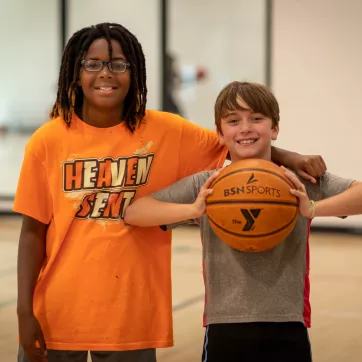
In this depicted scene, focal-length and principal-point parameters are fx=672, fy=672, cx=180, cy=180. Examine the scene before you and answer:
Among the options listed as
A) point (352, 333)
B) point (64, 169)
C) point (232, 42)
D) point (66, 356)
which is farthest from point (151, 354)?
point (232, 42)

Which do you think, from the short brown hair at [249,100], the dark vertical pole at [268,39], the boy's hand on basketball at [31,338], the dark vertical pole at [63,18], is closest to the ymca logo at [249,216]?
the short brown hair at [249,100]

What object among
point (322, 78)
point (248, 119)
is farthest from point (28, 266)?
point (322, 78)

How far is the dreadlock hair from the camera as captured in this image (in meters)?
2.10

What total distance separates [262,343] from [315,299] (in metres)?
2.79

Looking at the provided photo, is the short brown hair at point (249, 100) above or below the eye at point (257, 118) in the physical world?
above

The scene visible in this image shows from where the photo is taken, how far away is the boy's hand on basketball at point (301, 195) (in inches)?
72.4

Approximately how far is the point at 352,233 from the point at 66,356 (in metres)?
5.47

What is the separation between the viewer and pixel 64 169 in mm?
2059

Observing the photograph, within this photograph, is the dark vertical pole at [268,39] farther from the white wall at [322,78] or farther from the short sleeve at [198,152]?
the short sleeve at [198,152]

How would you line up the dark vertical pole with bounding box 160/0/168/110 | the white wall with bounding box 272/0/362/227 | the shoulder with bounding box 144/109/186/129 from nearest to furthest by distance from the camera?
1. the shoulder with bounding box 144/109/186/129
2. the white wall with bounding box 272/0/362/227
3. the dark vertical pole with bounding box 160/0/168/110

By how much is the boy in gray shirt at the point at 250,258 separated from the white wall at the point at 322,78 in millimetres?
5265

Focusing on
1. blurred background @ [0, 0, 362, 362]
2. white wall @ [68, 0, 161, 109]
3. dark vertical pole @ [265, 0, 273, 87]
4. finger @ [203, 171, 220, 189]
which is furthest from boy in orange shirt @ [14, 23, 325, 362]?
white wall @ [68, 0, 161, 109]

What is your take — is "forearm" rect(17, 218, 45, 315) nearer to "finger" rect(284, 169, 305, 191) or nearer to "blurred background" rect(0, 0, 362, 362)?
"finger" rect(284, 169, 305, 191)

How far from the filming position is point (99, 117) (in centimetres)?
210
